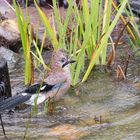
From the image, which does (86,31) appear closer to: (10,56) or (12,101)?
(12,101)

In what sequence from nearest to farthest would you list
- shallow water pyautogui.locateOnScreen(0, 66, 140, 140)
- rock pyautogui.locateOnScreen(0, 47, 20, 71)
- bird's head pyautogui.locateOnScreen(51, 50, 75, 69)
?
shallow water pyautogui.locateOnScreen(0, 66, 140, 140)
bird's head pyautogui.locateOnScreen(51, 50, 75, 69)
rock pyautogui.locateOnScreen(0, 47, 20, 71)

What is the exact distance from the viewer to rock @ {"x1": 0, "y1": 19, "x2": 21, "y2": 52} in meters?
5.74

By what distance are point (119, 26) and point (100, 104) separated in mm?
2422

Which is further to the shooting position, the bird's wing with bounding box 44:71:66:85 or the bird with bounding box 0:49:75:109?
the bird's wing with bounding box 44:71:66:85

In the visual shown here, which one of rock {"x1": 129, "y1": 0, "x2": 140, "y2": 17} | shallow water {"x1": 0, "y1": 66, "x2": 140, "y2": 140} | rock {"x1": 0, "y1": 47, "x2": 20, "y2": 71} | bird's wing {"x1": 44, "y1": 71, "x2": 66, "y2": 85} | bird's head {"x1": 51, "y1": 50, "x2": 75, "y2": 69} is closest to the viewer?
shallow water {"x1": 0, "y1": 66, "x2": 140, "y2": 140}

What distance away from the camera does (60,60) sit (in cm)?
425

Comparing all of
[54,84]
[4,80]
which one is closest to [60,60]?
[54,84]

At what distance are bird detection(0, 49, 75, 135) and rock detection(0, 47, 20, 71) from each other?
1.28 meters

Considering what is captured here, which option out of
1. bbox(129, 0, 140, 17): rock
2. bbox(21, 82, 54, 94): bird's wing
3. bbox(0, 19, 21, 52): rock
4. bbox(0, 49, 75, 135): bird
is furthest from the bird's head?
bbox(129, 0, 140, 17): rock

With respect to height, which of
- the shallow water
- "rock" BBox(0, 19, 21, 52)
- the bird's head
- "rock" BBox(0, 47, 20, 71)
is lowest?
the shallow water

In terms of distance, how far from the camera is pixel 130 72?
4961mm

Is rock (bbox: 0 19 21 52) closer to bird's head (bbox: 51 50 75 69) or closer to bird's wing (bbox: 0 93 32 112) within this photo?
bird's head (bbox: 51 50 75 69)

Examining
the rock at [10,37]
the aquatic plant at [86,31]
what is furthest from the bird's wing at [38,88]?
the rock at [10,37]

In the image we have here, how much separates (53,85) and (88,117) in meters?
0.39
